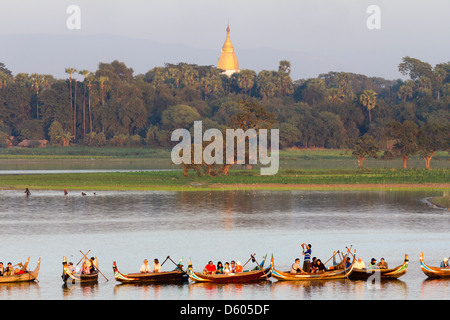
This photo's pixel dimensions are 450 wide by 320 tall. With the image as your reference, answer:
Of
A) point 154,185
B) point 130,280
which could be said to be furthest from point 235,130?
point 130,280

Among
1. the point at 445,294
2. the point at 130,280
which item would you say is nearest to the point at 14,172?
the point at 130,280

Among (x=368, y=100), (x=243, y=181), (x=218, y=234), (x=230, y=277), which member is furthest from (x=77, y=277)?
(x=368, y=100)

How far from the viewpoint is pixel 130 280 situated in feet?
134

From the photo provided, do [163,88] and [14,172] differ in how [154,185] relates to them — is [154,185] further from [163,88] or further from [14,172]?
[163,88]

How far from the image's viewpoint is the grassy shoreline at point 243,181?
312 feet

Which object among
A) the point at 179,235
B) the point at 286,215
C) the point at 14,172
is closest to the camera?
the point at 179,235

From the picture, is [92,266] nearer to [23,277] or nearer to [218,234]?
[23,277]

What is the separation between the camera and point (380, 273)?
42.1m

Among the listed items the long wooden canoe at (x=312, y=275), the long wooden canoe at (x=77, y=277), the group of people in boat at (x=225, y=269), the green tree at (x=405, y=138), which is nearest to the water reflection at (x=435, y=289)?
the long wooden canoe at (x=312, y=275)

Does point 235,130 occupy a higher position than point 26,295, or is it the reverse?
point 235,130

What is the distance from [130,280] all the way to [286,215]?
108 feet

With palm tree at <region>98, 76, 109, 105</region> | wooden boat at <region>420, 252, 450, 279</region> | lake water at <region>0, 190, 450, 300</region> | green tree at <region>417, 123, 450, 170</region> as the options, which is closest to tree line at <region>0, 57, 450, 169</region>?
palm tree at <region>98, 76, 109, 105</region>
